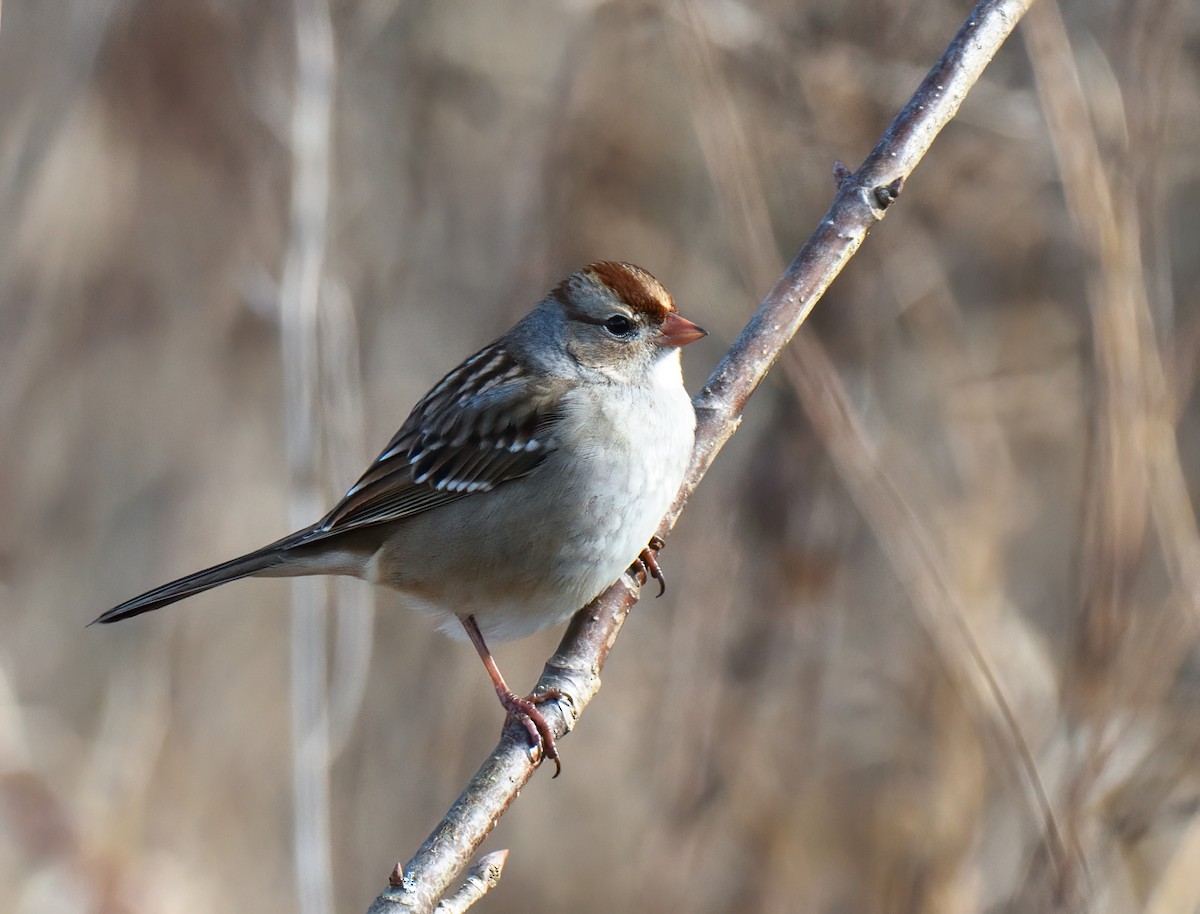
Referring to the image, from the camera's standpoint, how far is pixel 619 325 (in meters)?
3.06

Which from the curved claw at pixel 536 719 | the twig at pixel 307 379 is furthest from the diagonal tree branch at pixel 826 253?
the twig at pixel 307 379

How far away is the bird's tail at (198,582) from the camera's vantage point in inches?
107

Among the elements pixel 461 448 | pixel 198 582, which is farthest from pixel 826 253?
pixel 198 582

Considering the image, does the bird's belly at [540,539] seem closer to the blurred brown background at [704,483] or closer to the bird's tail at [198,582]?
the bird's tail at [198,582]

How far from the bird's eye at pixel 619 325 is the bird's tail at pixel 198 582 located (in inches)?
34.1

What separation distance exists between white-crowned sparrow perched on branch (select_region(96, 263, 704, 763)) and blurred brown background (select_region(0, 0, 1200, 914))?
391 millimetres

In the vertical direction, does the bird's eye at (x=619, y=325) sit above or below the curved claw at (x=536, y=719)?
above

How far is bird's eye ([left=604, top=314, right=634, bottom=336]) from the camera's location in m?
3.05

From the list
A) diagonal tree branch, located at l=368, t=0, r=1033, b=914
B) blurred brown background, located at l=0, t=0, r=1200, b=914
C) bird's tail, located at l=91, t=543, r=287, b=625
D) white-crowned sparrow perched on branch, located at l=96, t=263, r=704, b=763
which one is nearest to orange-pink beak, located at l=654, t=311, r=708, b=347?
white-crowned sparrow perched on branch, located at l=96, t=263, r=704, b=763

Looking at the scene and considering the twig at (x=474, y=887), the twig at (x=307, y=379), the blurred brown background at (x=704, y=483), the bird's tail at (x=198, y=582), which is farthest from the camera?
the blurred brown background at (x=704, y=483)

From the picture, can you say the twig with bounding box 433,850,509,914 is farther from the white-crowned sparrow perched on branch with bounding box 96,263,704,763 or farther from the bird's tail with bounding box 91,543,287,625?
the bird's tail with bounding box 91,543,287,625

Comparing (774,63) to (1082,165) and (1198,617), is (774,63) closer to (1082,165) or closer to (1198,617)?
(1082,165)

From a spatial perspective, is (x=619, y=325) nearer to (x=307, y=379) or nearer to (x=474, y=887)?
Result: (x=307, y=379)

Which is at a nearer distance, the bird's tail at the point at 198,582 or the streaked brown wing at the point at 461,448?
the bird's tail at the point at 198,582
